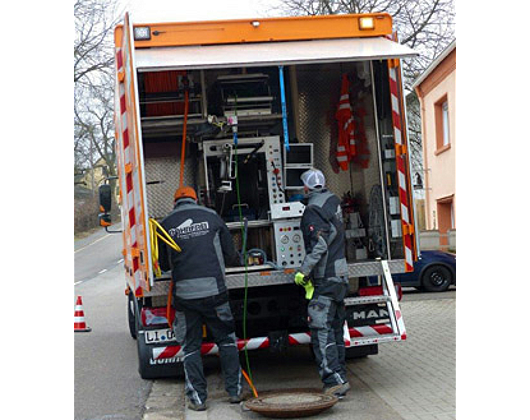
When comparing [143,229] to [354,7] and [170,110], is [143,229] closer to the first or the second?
[170,110]

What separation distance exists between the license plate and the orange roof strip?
2.70 metres

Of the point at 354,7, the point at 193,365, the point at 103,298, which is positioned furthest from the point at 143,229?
the point at 354,7

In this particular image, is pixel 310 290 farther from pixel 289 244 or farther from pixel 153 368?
pixel 153 368

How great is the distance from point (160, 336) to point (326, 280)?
5.89 ft

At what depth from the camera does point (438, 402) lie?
716cm

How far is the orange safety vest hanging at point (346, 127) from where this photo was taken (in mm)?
8898

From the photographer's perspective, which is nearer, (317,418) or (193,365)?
(317,418)

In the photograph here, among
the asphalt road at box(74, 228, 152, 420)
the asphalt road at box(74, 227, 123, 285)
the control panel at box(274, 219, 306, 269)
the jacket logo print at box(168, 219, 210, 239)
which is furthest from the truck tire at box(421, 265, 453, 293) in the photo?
the asphalt road at box(74, 227, 123, 285)

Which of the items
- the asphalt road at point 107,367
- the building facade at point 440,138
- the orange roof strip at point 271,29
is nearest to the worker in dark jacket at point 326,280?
the orange roof strip at point 271,29

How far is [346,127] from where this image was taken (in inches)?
351
